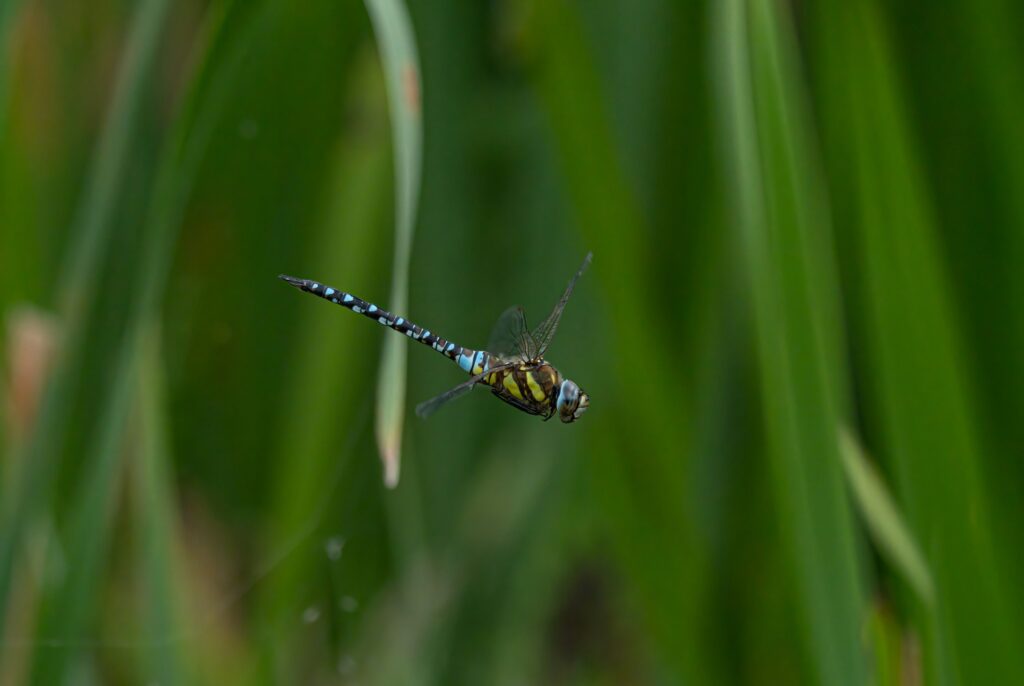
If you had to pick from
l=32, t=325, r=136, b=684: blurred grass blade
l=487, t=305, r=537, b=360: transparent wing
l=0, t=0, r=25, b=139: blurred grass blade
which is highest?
l=0, t=0, r=25, b=139: blurred grass blade

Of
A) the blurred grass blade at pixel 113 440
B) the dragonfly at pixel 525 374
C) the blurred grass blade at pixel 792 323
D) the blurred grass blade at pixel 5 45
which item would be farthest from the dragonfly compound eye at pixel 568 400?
the blurred grass blade at pixel 5 45

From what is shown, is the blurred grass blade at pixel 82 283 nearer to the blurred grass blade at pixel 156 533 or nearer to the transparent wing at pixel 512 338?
the blurred grass blade at pixel 156 533

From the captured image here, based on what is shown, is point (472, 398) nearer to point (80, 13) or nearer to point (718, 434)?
point (718, 434)

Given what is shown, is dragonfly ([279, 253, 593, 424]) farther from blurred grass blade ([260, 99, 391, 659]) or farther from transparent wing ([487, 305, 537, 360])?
blurred grass blade ([260, 99, 391, 659])

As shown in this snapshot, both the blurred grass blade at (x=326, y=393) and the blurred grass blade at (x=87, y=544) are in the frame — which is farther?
the blurred grass blade at (x=326, y=393)

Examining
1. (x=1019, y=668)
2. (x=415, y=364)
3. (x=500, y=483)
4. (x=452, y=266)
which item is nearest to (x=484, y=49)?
(x=452, y=266)

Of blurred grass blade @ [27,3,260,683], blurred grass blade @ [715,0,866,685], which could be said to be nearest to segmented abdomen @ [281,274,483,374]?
blurred grass blade @ [27,3,260,683]

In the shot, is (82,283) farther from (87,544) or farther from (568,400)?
(568,400)

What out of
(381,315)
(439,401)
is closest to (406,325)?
(381,315)
